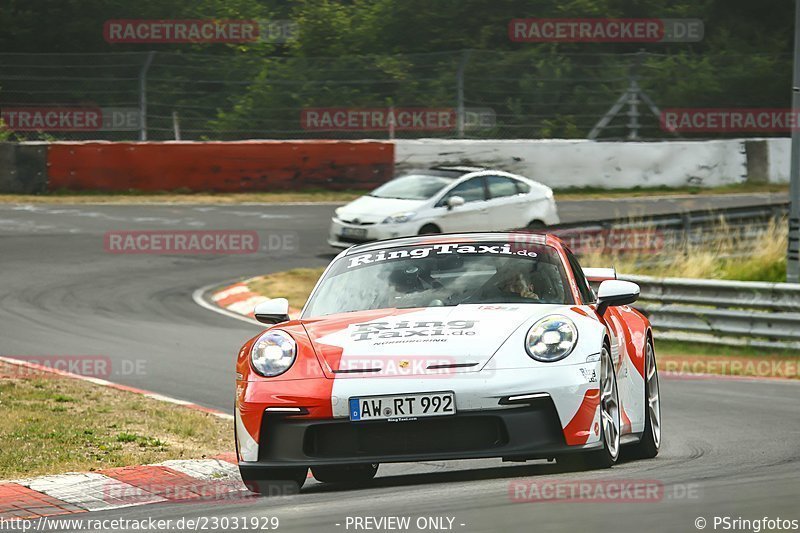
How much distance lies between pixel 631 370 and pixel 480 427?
164 cm

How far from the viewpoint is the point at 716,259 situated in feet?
63.9

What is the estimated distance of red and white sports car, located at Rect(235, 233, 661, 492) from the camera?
20.7 ft

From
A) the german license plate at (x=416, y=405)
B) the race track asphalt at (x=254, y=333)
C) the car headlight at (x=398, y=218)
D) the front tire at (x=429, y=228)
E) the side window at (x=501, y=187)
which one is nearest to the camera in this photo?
the race track asphalt at (x=254, y=333)

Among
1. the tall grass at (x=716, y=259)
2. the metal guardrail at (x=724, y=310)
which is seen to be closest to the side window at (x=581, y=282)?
the metal guardrail at (x=724, y=310)

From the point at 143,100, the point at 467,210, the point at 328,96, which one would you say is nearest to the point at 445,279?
the point at 467,210

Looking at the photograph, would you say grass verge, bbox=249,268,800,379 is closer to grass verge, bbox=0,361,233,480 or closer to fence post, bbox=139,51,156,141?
grass verge, bbox=0,361,233,480

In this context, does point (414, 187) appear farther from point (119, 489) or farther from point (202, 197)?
point (119, 489)

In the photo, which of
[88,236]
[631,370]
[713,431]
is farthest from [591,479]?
[88,236]

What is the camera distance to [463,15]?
123 ft

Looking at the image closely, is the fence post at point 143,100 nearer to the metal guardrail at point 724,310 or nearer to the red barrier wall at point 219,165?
the red barrier wall at point 219,165

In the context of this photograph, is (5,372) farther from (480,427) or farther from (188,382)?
(480,427)

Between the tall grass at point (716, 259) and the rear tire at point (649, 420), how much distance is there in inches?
395

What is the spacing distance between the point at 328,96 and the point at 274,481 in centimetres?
2227

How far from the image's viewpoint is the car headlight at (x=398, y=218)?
67.4 feet
